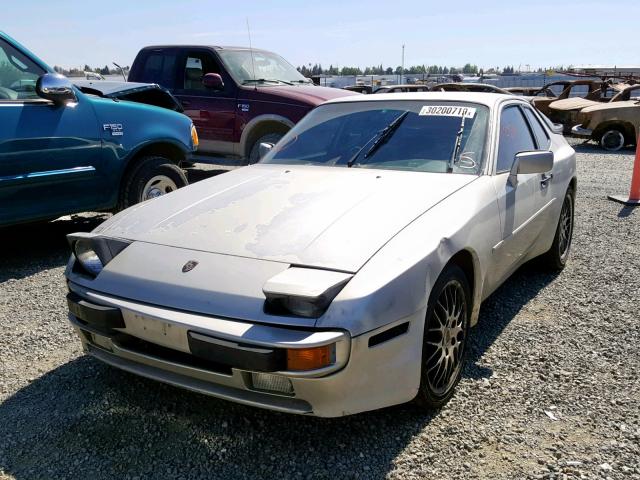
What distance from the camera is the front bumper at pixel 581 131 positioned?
13109 mm

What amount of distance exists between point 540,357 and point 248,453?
179cm

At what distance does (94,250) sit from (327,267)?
1.23 m

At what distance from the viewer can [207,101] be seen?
8.52 meters

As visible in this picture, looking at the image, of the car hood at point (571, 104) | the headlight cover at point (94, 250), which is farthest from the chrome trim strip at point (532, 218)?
the car hood at point (571, 104)

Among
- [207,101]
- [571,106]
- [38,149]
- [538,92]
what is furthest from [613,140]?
[38,149]

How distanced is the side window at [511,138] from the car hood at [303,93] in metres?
3.97

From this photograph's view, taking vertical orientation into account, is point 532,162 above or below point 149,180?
above

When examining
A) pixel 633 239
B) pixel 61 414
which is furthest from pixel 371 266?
pixel 633 239

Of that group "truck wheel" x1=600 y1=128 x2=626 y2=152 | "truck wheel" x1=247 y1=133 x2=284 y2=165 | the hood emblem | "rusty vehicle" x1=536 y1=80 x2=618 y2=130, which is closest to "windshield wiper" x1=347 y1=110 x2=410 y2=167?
the hood emblem

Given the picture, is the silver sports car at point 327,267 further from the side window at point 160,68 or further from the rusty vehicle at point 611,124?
the rusty vehicle at point 611,124

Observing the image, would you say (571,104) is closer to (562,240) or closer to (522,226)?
(562,240)

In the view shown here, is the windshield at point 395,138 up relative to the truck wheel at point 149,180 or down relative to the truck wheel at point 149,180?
up

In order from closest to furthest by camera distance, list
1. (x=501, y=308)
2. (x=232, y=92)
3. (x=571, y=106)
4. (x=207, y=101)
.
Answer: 1. (x=501, y=308)
2. (x=232, y=92)
3. (x=207, y=101)
4. (x=571, y=106)

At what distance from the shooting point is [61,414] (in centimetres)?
271
